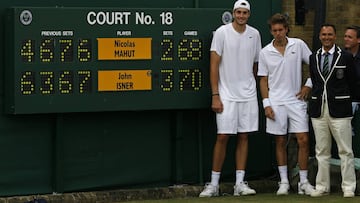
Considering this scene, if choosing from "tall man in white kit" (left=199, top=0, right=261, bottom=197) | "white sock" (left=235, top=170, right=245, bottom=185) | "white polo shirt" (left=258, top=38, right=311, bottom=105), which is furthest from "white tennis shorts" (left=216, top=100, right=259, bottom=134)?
"white sock" (left=235, top=170, right=245, bottom=185)

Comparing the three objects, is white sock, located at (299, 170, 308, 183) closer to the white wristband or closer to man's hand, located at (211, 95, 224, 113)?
the white wristband

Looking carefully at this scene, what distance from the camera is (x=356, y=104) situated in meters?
10.2

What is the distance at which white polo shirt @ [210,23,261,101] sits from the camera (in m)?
10.0

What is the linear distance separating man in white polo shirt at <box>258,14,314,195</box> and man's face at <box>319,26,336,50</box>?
1.57 feet

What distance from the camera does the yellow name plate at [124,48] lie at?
9.78m

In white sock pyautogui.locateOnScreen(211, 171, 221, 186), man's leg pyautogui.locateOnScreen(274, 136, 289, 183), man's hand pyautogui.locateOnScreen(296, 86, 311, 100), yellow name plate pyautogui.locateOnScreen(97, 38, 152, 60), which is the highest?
yellow name plate pyautogui.locateOnScreen(97, 38, 152, 60)

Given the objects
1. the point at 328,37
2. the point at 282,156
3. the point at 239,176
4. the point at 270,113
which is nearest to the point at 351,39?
the point at 328,37

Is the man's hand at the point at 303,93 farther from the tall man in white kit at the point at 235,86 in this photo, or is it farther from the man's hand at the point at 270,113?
the tall man in white kit at the point at 235,86

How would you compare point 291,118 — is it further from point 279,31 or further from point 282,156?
point 279,31

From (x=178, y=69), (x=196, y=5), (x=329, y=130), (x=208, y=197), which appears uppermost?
(x=196, y=5)

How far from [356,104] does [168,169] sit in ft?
7.37

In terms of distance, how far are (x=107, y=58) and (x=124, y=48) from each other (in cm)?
22

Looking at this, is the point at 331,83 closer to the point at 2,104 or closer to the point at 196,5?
the point at 196,5

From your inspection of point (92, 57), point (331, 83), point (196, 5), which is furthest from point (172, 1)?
point (331, 83)
